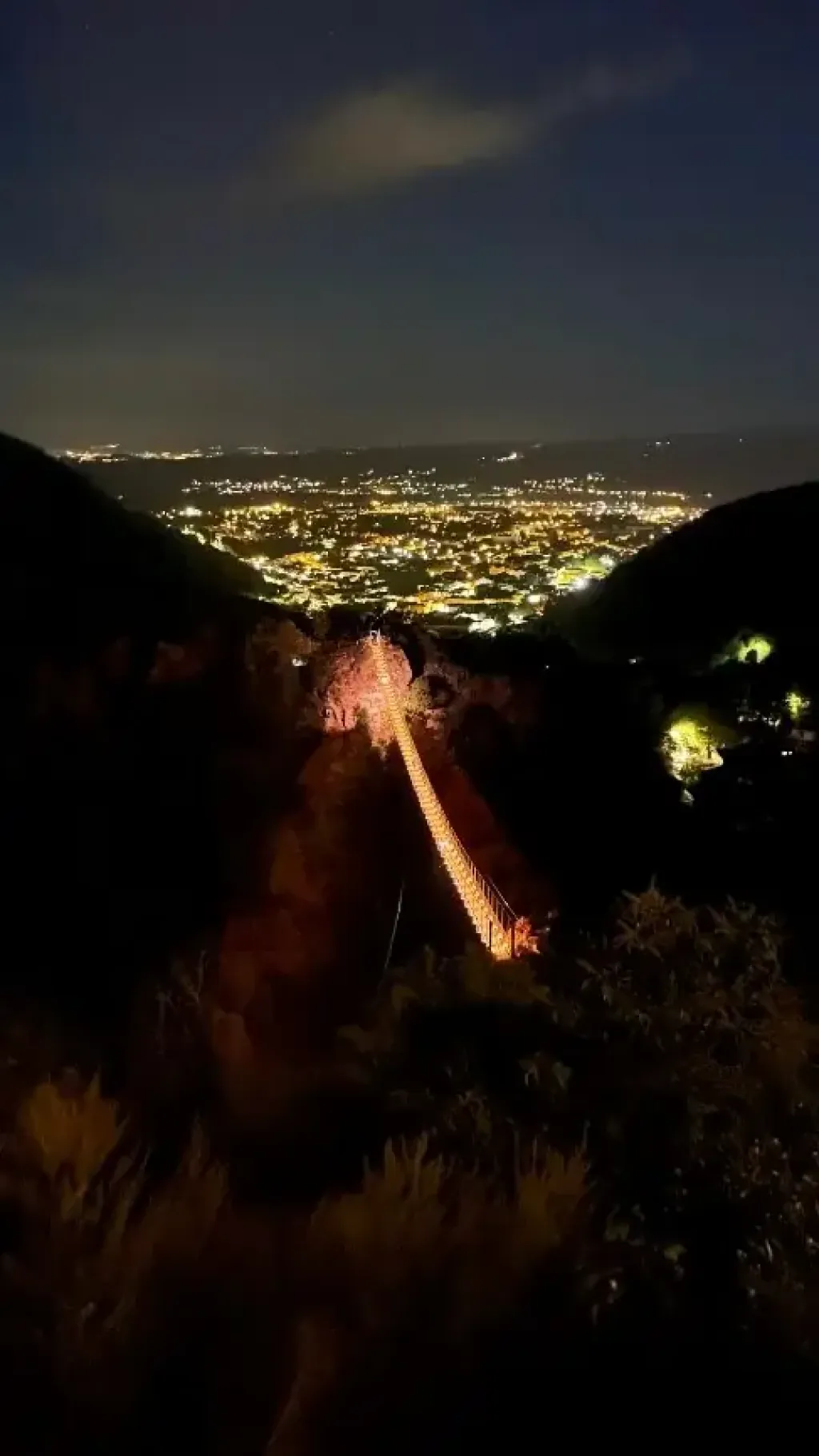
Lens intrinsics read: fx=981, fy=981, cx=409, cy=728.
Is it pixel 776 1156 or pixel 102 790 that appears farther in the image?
pixel 102 790

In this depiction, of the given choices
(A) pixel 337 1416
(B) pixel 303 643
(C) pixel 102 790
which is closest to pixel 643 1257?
(A) pixel 337 1416

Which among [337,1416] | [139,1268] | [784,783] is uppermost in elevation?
[139,1268]

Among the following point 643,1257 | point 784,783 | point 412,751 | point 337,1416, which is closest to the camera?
point 337,1416

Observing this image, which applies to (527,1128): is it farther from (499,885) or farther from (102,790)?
(102,790)

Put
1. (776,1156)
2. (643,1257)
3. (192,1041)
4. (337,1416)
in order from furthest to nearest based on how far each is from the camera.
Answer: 1. (192,1041)
2. (776,1156)
3. (643,1257)
4. (337,1416)

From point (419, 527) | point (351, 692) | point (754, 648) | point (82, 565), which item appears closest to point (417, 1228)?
point (351, 692)

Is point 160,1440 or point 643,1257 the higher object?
point 160,1440
